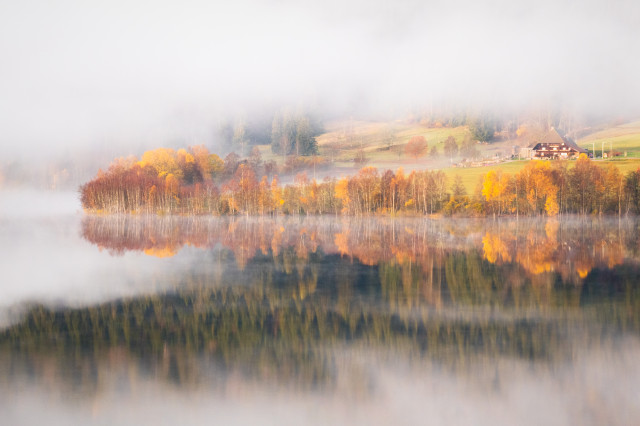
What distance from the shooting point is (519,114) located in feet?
589

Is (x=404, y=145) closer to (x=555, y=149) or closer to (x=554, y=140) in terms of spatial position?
(x=554, y=140)

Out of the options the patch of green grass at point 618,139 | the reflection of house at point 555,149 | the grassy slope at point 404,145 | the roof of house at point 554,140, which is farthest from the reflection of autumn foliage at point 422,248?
the roof of house at point 554,140

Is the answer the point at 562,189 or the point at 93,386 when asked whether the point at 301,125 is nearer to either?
the point at 562,189

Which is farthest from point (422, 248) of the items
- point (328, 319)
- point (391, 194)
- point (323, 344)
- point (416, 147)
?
point (416, 147)

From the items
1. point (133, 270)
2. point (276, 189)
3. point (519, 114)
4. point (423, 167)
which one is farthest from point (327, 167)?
point (133, 270)

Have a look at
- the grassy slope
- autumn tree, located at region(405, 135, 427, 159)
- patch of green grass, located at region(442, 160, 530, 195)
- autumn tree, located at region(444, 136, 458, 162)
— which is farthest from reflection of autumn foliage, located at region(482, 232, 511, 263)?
autumn tree, located at region(405, 135, 427, 159)

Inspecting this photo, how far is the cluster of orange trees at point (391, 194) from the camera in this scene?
261 feet

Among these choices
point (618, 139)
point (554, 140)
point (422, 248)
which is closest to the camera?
point (422, 248)

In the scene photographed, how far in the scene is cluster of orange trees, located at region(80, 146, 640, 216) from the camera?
261ft

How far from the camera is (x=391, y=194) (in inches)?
3711

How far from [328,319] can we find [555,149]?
115 m

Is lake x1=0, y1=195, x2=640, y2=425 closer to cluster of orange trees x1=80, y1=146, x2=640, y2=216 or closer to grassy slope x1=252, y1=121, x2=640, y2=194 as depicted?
cluster of orange trees x1=80, y1=146, x2=640, y2=216

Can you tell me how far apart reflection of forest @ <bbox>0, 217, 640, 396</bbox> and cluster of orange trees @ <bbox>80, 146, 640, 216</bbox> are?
5193 cm

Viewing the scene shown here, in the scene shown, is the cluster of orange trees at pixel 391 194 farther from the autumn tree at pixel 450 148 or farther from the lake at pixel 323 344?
the lake at pixel 323 344
